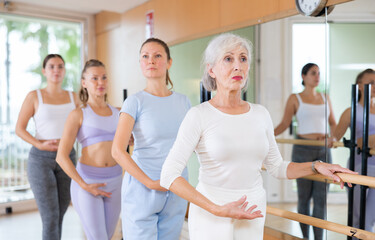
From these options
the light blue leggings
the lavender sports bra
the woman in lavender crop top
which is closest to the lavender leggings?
the woman in lavender crop top

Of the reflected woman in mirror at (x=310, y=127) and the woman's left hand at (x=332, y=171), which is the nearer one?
the woman's left hand at (x=332, y=171)

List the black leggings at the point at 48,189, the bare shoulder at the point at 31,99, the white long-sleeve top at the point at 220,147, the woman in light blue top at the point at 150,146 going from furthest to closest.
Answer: the bare shoulder at the point at 31,99 < the black leggings at the point at 48,189 < the woman in light blue top at the point at 150,146 < the white long-sleeve top at the point at 220,147

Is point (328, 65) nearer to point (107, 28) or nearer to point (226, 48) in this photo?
point (226, 48)

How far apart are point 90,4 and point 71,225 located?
257 centimetres

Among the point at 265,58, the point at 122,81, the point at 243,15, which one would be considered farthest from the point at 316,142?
the point at 122,81

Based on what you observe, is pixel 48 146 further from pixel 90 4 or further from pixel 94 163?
pixel 90 4

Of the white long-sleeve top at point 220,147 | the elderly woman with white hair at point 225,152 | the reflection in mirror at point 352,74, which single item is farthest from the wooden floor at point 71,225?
the white long-sleeve top at point 220,147

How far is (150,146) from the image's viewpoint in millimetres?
1797

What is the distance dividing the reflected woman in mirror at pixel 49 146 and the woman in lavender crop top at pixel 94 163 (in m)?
0.34

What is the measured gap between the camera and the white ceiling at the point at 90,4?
4438 mm

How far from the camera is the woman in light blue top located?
5.80 feet

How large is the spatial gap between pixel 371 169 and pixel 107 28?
3.92 meters

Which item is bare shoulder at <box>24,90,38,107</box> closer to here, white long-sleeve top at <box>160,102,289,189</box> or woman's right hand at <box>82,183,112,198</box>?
woman's right hand at <box>82,183,112,198</box>

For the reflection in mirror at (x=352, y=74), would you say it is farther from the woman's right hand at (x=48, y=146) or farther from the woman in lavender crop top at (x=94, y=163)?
the woman's right hand at (x=48, y=146)
